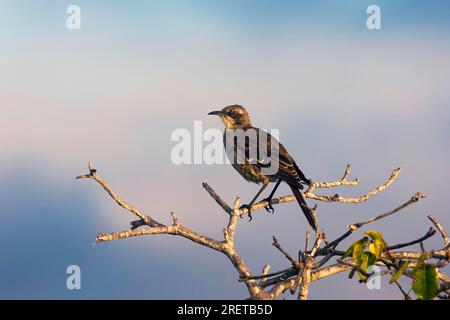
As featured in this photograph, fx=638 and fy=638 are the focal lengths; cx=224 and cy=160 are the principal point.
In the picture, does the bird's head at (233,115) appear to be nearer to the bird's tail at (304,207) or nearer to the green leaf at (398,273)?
the bird's tail at (304,207)

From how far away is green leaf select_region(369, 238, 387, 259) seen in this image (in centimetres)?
465

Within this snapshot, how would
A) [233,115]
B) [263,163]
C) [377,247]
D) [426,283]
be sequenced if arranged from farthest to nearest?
[233,115], [263,163], [377,247], [426,283]

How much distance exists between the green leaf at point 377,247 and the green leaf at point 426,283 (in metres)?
0.33

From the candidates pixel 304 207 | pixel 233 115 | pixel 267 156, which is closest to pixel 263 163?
pixel 267 156

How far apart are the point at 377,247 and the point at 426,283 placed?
453 mm

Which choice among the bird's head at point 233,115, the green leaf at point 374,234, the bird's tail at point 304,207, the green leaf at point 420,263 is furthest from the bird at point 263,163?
the green leaf at point 420,263

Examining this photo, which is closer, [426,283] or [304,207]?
[426,283]

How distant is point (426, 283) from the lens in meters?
4.36

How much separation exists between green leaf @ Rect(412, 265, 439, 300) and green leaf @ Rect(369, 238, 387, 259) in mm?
332

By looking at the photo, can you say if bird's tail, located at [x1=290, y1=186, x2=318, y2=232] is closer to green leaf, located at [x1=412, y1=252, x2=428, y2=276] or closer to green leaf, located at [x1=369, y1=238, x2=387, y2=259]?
green leaf, located at [x1=369, y1=238, x2=387, y2=259]

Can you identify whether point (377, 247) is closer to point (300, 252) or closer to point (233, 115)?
point (300, 252)
